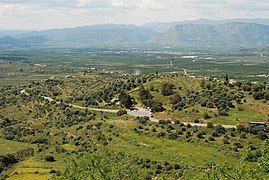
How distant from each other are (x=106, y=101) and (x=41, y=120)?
20071 mm

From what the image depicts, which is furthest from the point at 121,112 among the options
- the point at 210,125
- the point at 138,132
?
the point at 210,125

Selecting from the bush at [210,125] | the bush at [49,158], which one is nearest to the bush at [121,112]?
the bush at [210,125]

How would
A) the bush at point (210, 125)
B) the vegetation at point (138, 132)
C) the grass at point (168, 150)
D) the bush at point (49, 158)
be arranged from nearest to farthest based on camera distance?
the vegetation at point (138, 132)
the grass at point (168, 150)
the bush at point (49, 158)
the bush at point (210, 125)

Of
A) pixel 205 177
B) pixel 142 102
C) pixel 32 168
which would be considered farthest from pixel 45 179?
pixel 142 102

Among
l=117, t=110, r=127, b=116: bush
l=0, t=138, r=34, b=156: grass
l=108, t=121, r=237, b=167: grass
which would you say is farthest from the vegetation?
l=117, t=110, r=127, b=116: bush

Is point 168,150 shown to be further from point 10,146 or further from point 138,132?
point 10,146

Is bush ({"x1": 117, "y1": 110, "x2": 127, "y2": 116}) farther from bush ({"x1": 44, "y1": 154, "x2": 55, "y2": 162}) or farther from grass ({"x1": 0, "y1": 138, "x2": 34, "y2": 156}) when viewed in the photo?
bush ({"x1": 44, "y1": 154, "x2": 55, "y2": 162})

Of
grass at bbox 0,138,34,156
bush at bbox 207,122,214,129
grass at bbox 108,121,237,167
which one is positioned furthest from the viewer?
bush at bbox 207,122,214,129

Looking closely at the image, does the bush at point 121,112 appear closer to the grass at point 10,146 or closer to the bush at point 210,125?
the grass at point 10,146

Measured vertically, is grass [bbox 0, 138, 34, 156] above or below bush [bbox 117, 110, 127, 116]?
below

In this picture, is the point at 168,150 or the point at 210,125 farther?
the point at 210,125

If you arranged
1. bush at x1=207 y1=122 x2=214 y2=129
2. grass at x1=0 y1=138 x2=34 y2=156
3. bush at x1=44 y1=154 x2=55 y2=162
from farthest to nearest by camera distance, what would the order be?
1. bush at x1=207 y1=122 x2=214 y2=129
2. grass at x1=0 y1=138 x2=34 y2=156
3. bush at x1=44 y1=154 x2=55 y2=162

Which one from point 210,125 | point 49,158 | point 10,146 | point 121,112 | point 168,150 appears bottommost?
point 10,146

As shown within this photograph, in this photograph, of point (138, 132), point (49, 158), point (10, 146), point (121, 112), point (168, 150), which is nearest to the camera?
point (168, 150)
